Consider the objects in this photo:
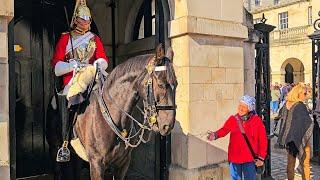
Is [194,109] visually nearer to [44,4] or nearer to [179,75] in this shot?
[179,75]

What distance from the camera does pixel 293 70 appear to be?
37906mm

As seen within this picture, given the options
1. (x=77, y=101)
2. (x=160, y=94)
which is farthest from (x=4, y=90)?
(x=160, y=94)

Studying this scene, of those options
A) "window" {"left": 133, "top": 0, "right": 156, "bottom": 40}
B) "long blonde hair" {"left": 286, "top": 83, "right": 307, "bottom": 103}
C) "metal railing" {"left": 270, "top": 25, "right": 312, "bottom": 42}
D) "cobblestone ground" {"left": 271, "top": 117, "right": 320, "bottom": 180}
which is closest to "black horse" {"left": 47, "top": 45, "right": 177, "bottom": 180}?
"window" {"left": 133, "top": 0, "right": 156, "bottom": 40}

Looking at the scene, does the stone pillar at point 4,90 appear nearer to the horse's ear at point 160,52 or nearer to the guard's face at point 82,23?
the guard's face at point 82,23

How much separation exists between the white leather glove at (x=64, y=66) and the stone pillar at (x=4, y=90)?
3.07 ft

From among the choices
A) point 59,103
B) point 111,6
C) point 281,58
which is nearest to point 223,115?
point 59,103

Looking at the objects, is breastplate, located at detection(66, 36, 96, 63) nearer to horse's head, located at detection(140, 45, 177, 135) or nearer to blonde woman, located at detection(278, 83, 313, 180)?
horse's head, located at detection(140, 45, 177, 135)

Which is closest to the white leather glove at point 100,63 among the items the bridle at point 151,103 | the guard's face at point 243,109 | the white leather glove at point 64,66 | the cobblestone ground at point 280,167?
the white leather glove at point 64,66

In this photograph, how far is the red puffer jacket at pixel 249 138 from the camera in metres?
5.27

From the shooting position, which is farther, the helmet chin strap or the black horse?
the helmet chin strap

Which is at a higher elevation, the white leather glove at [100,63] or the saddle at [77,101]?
the white leather glove at [100,63]

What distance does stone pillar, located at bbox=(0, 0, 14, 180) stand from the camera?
164 inches

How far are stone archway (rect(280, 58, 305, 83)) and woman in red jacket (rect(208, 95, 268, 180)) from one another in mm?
32268

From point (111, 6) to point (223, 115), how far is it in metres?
3.57
